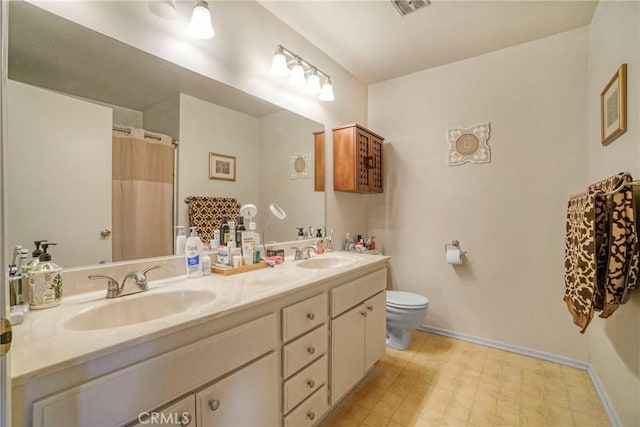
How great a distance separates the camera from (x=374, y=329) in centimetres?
179

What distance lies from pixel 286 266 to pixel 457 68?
2.22 meters

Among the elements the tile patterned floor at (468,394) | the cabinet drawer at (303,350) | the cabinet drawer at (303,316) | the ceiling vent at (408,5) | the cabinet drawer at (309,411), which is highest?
the ceiling vent at (408,5)

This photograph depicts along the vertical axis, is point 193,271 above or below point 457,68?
below

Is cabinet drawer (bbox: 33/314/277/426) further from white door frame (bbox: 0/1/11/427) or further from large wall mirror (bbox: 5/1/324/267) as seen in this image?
large wall mirror (bbox: 5/1/324/267)

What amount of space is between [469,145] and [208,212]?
6.93 feet

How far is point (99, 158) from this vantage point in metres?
1.11

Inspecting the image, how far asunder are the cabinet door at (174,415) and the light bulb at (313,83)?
75.2 inches

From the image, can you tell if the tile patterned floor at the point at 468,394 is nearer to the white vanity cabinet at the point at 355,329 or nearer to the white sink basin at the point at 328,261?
the white vanity cabinet at the point at 355,329

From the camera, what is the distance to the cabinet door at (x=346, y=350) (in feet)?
4.68

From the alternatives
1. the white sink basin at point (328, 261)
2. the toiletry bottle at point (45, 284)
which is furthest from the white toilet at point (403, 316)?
the toiletry bottle at point (45, 284)

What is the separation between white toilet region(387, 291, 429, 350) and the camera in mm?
2092

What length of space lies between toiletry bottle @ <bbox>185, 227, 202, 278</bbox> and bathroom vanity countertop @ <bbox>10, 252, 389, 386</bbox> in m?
0.04

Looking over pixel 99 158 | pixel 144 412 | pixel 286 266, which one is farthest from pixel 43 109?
pixel 286 266

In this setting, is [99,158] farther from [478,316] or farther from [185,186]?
[478,316]
